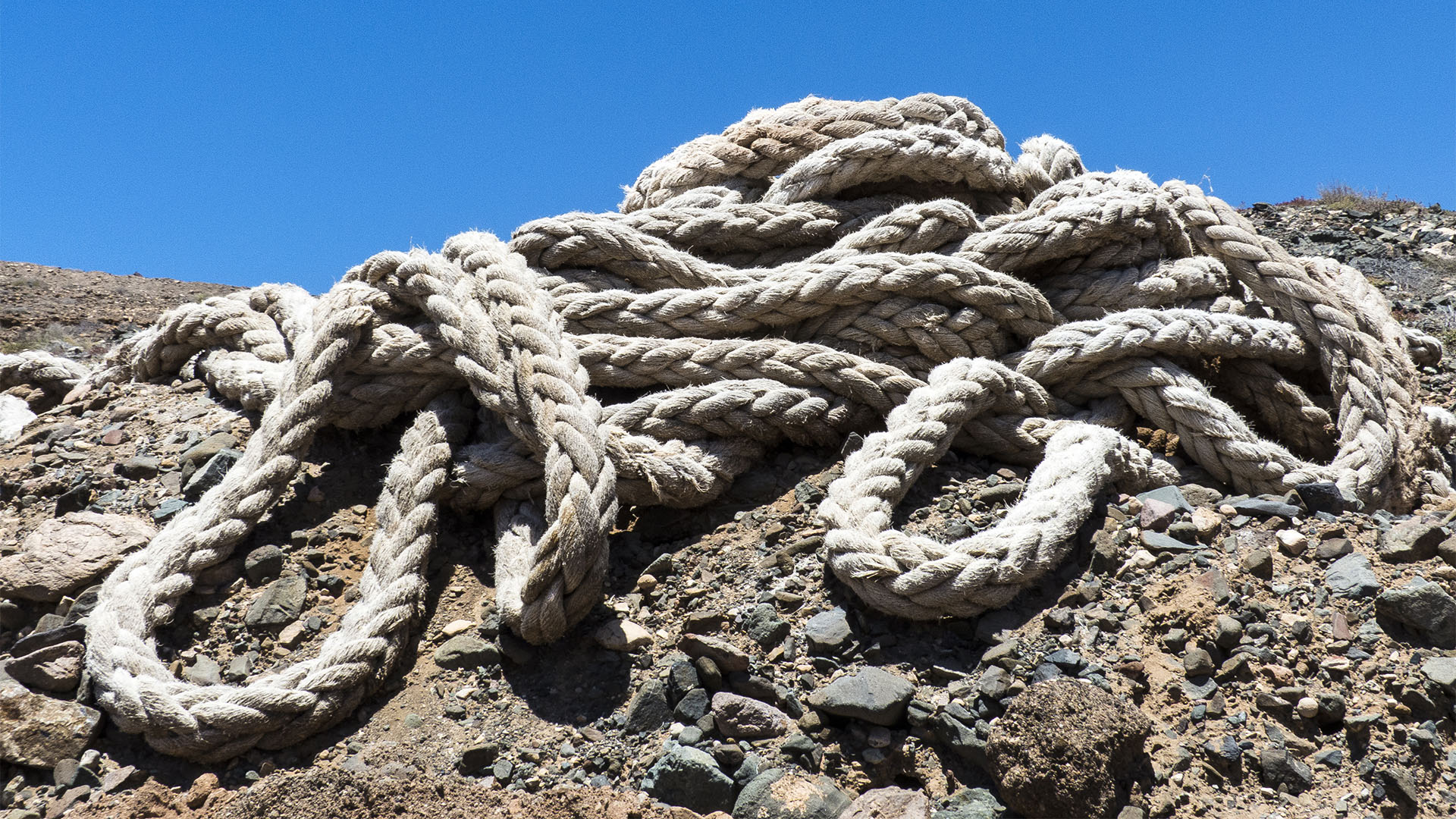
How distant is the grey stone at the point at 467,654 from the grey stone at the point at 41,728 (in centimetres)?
89

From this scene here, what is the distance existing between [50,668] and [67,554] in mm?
528

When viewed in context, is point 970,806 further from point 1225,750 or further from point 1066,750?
point 1225,750

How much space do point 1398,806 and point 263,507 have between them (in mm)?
3129

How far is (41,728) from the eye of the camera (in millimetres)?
2574

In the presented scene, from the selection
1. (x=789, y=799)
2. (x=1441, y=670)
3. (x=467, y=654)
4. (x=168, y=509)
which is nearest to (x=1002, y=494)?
(x=1441, y=670)

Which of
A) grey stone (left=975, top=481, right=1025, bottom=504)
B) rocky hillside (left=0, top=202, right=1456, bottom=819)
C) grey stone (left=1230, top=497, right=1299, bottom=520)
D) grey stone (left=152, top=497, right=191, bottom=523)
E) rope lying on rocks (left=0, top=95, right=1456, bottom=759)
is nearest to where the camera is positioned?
rocky hillside (left=0, top=202, right=1456, bottom=819)

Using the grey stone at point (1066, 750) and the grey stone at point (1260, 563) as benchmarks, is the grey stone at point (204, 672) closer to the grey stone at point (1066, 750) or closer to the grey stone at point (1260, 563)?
the grey stone at point (1066, 750)

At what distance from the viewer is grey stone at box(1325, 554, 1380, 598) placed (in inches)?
104

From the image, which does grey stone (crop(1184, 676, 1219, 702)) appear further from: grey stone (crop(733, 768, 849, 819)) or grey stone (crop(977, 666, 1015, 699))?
grey stone (crop(733, 768, 849, 819))

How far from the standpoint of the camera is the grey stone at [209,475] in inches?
133

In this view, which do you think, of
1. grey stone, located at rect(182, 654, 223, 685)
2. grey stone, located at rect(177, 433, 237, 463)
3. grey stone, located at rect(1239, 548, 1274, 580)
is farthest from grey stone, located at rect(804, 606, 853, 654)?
grey stone, located at rect(177, 433, 237, 463)

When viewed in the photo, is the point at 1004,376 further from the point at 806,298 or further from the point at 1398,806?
the point at 1398,806

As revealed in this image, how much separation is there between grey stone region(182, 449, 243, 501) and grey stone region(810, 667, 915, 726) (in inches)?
85.9

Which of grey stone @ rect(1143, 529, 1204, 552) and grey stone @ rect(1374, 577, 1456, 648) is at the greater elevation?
grey stone @ rect(1143, 529, 1204, 552)
